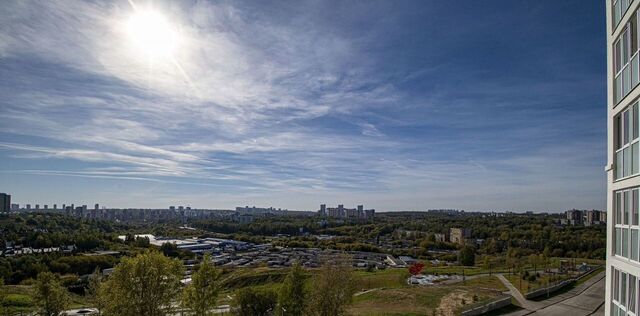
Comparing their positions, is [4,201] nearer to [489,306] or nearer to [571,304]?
[489,306]

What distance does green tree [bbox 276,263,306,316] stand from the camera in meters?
→ 27.1

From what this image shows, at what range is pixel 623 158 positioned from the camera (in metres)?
9.84

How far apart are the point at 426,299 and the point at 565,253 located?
175 feet

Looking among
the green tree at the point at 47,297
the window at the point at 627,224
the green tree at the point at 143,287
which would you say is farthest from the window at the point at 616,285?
the green tree at the point at 47,297

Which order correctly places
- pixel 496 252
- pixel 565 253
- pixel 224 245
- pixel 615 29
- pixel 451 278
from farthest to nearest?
pixel 224 245
pixel 496 252
pixel 565 253
pixel 451 278
pixel 615 29

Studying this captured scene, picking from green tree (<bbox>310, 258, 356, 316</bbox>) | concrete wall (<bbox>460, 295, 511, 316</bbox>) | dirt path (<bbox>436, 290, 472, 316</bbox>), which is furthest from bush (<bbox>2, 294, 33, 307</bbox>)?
→ concrete wall (<bbox>460, 295, 511, 316</bbox>)

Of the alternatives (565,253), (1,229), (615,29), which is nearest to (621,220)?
(615,29)

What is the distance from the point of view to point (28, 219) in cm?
13200

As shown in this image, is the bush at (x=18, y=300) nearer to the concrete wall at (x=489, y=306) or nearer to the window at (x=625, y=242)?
the concrete wall at (x=489, y=306)

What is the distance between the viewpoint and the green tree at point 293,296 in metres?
27.1

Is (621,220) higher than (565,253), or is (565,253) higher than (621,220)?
(621,220)

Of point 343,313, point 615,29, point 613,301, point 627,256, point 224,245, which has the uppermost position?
point 615,29

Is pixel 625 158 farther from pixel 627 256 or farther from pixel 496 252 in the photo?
pixel 496 252

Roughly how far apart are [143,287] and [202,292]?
312 cm
